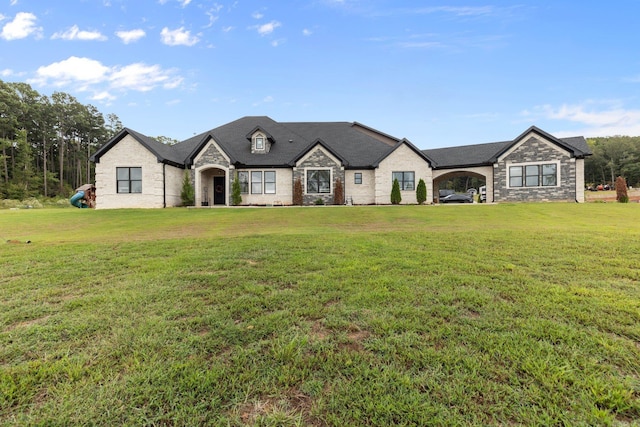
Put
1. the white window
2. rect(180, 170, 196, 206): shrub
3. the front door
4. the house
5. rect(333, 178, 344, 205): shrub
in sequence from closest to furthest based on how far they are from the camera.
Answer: the house
the white window
rect(180, 170, 196, 206): shrub
rect(333, 178, 344, 205): shrub
the front door

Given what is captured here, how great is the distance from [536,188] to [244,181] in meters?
21.7

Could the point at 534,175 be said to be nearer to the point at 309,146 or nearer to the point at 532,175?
the point at 532,175

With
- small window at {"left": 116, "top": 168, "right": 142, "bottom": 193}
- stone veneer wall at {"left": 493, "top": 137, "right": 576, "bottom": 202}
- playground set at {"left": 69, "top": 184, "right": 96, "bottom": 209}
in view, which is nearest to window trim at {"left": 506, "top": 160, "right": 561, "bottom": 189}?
stone veneer wall at {"left": 493, "top": 137, "right": 576, "bottom": 202}

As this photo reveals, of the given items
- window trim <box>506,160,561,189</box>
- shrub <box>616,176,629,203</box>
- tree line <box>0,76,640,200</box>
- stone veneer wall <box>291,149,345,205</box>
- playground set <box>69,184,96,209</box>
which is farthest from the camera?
tree line <box>0,76,640,200</box>

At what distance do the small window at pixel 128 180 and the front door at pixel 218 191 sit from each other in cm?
541

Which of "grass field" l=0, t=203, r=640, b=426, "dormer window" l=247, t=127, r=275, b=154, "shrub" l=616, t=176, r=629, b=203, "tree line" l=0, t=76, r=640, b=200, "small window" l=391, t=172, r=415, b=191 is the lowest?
"grass field" l=0, t=203, r=640, b=426

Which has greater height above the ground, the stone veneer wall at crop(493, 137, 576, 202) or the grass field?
the stone veneer wall at crop(493, 137, 576, 202)

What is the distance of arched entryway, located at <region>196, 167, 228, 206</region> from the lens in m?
22.0

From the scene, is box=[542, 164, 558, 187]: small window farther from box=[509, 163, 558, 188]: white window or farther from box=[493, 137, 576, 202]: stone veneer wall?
box=[493, 137, 576, 202]: stone veneer wall

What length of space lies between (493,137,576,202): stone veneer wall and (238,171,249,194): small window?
62.2 ft

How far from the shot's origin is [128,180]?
2039 cm

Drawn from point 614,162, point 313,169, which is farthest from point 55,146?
point 614,162

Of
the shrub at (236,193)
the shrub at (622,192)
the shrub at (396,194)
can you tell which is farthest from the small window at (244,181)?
the shrub at (622,192)

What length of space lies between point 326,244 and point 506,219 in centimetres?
999
